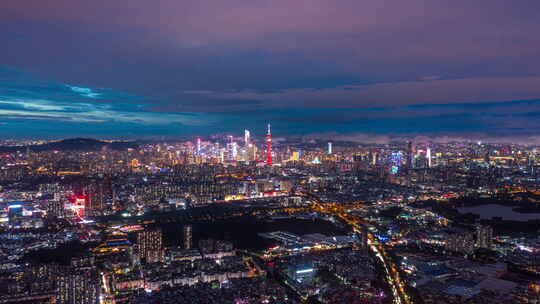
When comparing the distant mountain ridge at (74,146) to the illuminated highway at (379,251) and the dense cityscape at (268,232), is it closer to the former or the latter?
the dense cityscape at (268,232)

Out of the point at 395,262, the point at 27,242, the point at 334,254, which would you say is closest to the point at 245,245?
the point at 334,254

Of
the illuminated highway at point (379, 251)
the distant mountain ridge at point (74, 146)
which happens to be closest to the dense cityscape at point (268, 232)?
the illuminated highway at point (379, 251)

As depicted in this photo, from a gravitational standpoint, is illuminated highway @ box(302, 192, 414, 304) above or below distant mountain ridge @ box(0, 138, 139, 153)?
below

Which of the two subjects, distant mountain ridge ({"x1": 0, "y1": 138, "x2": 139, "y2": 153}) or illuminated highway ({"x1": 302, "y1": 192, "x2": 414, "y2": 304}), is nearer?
illuminated highway ({"x1": 302, "y1": 192, "x2": 414, "y2": 304})

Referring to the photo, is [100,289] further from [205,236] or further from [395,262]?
[395,262]

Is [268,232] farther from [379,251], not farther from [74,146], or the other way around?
[74,146]

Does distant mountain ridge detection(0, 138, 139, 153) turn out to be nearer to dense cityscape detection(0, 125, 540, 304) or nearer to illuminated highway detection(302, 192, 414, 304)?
dense cityscape detection(0, 125, 540, 304)

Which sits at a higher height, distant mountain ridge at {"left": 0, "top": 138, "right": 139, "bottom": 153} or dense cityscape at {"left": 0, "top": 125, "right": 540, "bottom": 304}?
distant mountain ridge at {"left": 0, "top": 138, "right": 139, "bottom": 153}

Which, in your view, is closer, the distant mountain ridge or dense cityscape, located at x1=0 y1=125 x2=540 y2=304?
dense cityscape, located at x1=0 y1=125 x2=540 y2=304

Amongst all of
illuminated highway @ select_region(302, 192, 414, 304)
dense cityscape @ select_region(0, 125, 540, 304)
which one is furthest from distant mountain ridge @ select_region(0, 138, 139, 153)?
illuminated highway @ select_region(302, 192, 414, 304)
